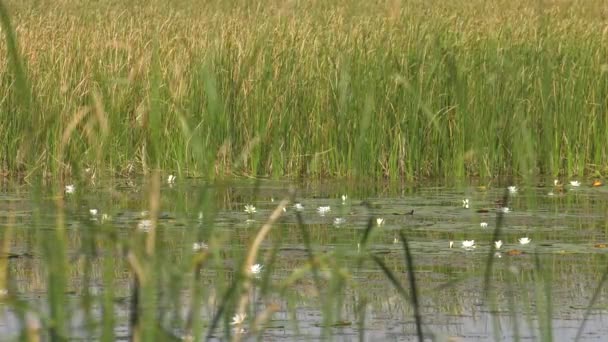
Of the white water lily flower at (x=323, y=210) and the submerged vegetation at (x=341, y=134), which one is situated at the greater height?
the submerged vegetation at (x=341, y=134)

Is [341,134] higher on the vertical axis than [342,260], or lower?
higher

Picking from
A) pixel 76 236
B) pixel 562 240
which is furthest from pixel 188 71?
pixel 562 240

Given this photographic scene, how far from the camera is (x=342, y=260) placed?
5.92m

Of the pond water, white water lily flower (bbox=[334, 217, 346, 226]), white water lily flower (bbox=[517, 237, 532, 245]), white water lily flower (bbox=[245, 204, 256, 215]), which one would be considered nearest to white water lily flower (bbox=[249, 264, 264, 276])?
the pond water

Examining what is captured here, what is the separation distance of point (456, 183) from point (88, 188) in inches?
92.9

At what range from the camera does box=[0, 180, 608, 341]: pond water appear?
10.2 feet

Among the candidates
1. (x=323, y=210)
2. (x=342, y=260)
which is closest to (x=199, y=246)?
(x=342, y=260)

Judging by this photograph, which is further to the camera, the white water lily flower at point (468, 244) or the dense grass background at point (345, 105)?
the dense grass background at point (345, 105)

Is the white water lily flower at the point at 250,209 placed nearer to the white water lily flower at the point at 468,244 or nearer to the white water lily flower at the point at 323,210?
the white water lily flower at the point at 323,210

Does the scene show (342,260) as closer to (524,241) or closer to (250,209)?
(524,241)

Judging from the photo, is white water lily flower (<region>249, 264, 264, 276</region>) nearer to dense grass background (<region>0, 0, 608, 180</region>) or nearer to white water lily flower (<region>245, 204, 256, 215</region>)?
white water lily flower (<region>245, 204, 256, 215</region>)

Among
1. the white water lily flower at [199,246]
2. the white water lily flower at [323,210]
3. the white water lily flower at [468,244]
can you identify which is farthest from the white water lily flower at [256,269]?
the white water lily flower at [323,210]

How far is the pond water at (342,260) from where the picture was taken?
10.2 feet

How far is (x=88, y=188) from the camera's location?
8.09 m
